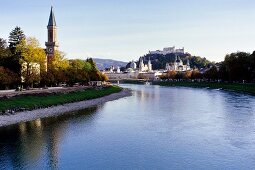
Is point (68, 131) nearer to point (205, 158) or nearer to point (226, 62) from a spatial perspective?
point (205, 158)

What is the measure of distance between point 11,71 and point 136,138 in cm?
3693

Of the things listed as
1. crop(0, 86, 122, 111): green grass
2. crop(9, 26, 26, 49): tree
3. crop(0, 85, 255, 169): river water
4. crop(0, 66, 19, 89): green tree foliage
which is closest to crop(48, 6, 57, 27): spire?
crop(9, 26, 26, 49): tree

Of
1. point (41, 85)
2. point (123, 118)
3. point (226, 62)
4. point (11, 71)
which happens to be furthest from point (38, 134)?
point (226, 62)

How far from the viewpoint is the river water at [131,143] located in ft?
75.0

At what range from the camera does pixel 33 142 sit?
91.9 feet

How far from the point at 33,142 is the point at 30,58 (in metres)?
39.8

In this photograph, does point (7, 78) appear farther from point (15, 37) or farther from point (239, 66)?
point (239, 66)

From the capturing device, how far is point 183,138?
98.8 ft

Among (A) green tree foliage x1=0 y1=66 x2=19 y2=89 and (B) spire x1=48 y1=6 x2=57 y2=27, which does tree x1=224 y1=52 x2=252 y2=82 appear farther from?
(A) green tree foliage x1=0 y1=66 x2=19 y2=89

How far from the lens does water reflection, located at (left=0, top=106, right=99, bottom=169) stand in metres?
23.0

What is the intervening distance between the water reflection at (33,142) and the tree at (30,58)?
2635 centimetres

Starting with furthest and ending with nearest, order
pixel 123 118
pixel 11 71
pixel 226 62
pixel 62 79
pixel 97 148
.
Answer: pixel 226 62, pixel 62 79, pixel 11 71, pixel 123 118, pixel 97 148

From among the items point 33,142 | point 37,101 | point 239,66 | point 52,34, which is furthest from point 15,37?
point 239,66

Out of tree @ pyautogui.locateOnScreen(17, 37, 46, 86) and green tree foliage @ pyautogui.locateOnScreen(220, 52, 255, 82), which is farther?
green tree foliage @ pyautogui.locateOnScreen(220, 52, 255, 82)
